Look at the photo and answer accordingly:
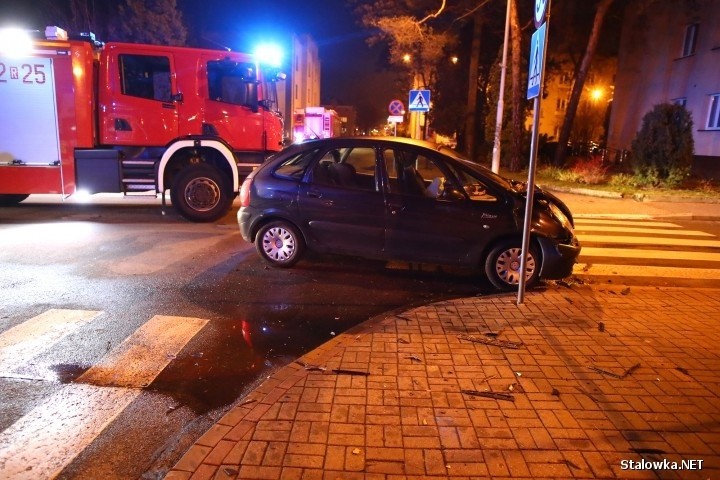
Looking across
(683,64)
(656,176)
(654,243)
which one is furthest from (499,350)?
(683,64)

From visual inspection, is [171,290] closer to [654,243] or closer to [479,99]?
[654,243]

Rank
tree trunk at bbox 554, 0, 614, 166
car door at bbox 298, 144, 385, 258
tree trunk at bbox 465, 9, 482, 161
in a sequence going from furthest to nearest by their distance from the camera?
tree trunk at bbox 465, 9, 482, 161 < tree trunk at bbox 554, 0, 614, 166 < car door at bbox 298, 144, 385, 258

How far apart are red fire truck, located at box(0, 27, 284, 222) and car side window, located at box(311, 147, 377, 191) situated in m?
3.94

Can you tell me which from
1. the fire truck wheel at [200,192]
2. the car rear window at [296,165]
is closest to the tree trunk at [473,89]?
the fire truck wheel at [200,192]

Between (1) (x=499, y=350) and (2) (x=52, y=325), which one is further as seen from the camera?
(2) (x=52, y=325)

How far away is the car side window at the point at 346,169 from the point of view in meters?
6.92

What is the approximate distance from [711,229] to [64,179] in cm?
1294

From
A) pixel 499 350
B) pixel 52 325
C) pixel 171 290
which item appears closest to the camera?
pixel 499 350

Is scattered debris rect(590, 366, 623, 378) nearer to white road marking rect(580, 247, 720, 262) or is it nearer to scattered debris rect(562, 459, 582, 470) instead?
scattered debris rect(562, 459, 582, 470)

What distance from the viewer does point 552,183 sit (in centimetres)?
1772

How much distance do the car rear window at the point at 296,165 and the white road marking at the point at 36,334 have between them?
9.36ft

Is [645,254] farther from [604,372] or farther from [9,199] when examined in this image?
[9,199]

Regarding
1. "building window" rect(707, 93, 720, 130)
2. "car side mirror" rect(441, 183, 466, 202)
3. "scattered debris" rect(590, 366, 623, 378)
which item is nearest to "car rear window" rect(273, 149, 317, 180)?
"car side mirror" rect(441, 183, 466, 202)

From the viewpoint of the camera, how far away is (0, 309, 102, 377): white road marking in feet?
14.6
